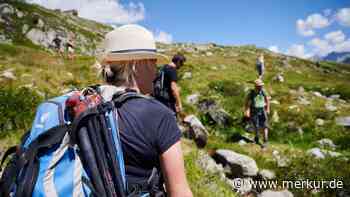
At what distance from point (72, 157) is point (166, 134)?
1.89ft

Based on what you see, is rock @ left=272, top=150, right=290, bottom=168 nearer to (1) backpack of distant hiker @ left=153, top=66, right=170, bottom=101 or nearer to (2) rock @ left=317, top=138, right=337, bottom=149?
(2) rock @ left=317, top=138, right=337, bottom=149

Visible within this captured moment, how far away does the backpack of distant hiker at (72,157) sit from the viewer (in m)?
2.03

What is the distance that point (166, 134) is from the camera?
2.26m


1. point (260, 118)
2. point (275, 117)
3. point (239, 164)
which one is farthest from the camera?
point (275, 117)

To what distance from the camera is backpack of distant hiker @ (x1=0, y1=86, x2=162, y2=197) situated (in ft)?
6.66

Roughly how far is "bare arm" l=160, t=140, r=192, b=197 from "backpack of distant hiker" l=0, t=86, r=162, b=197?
0.27 meters

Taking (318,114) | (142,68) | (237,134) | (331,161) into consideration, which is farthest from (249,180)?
(318,114)

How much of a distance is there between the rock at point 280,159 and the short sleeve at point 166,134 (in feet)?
28.2

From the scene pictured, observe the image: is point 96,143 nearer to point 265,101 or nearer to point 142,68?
point 142,68

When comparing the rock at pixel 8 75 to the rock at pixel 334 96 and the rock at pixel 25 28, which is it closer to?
the rock at pixel 334 96

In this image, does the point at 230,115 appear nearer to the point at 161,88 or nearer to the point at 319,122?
the point at 319,122

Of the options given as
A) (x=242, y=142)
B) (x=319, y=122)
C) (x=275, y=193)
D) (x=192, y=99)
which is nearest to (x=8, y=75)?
(x=192, y=99)

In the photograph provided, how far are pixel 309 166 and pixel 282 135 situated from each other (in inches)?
170

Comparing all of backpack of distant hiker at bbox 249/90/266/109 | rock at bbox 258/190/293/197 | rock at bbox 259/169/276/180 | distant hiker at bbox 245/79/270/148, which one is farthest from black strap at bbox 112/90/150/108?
backpack of distant hiker at bbox 249/90/266/109
